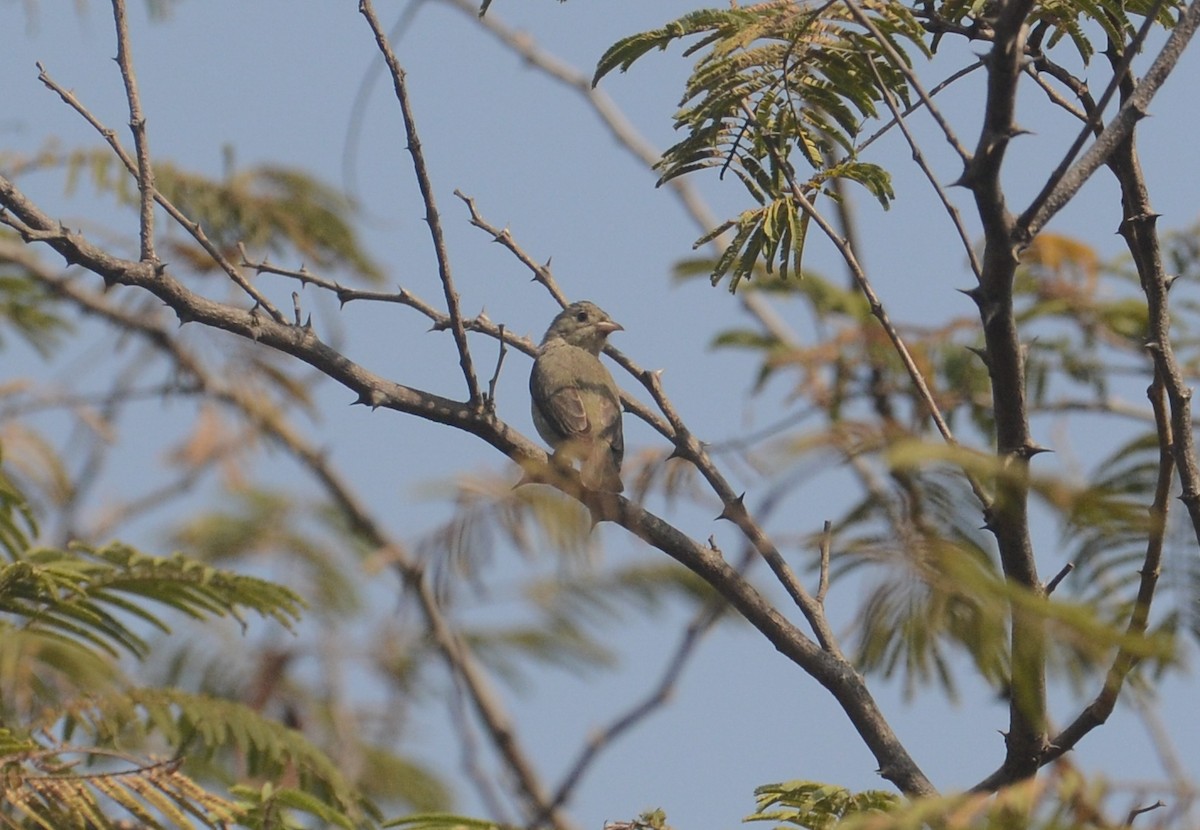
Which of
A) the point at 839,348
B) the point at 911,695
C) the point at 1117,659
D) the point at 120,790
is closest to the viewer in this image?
the point at 911,695

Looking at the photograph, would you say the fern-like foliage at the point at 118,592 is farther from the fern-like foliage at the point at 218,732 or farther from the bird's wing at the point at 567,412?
the bird's wing at the point at 567,412

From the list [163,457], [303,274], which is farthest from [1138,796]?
[163,457]

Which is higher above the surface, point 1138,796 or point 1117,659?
point 1117,659

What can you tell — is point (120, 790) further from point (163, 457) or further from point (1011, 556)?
point (163, 457)

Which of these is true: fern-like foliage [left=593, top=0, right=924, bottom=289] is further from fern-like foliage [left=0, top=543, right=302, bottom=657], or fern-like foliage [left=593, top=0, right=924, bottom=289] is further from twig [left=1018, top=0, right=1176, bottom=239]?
fern-like foliage [left=0, top=543, right=302, bottom=657]

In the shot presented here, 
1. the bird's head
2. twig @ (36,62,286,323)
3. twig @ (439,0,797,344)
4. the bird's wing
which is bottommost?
twig @ (36,62,286,323)

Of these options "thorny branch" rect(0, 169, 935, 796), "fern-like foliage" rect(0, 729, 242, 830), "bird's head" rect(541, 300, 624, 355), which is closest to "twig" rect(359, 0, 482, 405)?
"thorny branch" rect(0, 169, 935, 796)

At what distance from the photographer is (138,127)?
3846 mm

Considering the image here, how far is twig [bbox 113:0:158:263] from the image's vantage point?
3.82 metres

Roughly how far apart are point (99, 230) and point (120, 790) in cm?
579

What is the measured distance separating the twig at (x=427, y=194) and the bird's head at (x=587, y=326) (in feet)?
16.1

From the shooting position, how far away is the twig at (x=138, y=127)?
3820mm

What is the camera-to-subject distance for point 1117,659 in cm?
315

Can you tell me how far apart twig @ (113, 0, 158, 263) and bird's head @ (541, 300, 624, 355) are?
5.02 meters
